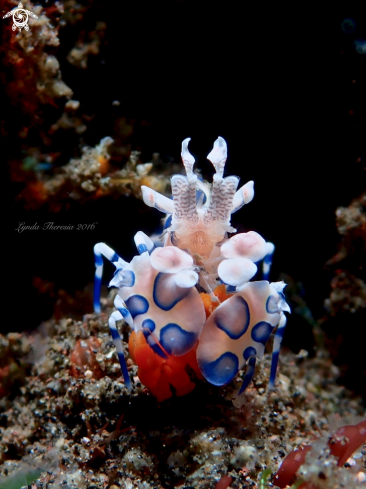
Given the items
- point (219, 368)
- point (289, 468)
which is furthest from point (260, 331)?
point (289, 468)

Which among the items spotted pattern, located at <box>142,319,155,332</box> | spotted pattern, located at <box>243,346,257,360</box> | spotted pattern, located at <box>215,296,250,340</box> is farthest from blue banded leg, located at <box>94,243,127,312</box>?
spotted pattern, located at <box>243,346,257,360</box>

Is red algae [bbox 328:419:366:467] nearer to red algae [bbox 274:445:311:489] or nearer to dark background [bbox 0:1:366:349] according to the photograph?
red algae [bbox 274:445:311:489]

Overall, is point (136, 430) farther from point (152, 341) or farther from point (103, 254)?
point (103, 254)

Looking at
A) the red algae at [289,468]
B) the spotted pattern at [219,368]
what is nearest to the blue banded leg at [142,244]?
the spotted pattern at [219,368]

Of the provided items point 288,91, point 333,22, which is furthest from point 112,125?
point 333,22

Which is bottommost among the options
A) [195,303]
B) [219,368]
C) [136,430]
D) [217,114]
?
[136,430]

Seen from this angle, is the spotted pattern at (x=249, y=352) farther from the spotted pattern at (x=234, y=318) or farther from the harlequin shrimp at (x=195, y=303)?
the spotted pattern at (x=234, y=318)

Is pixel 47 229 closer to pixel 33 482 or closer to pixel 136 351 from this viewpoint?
pixel 136 351
